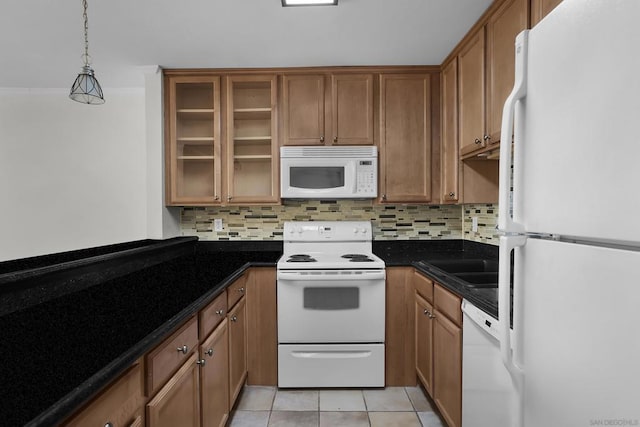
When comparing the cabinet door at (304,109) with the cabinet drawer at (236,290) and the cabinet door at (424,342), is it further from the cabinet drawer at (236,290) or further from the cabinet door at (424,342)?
the cabinet door at (424,342)

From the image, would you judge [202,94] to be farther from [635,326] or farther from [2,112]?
[635,326]

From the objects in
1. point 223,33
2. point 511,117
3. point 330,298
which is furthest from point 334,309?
point 223,33

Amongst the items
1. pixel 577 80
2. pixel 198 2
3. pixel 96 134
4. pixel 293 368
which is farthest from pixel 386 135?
pixel 96 134

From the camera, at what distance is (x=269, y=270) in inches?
94.5

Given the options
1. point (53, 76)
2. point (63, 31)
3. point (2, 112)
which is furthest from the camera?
point (2, 112)

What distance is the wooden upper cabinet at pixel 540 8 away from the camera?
1384 mm

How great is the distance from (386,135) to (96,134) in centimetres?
264

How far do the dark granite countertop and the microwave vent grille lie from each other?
892 millimetres

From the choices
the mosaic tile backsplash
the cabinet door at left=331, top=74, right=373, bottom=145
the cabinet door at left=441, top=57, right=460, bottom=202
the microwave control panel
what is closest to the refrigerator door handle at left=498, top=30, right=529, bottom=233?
the cabinet door at left=441, top=57, right=460, bottom=202

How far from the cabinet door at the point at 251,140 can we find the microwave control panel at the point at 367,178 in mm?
639

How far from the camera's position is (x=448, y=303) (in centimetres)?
177

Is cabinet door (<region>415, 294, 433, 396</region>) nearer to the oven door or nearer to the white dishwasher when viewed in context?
the oven door

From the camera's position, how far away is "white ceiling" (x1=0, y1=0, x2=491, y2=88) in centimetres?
188

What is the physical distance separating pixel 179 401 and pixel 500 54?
2.16 m
